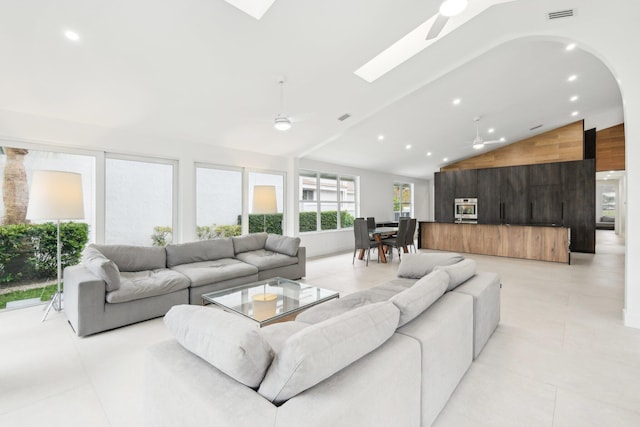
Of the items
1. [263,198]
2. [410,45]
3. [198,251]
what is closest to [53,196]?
[198,251]

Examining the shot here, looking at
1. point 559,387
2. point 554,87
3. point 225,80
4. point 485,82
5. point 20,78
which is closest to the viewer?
point 559,387

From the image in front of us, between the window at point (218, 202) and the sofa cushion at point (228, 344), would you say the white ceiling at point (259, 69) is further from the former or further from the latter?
the sofa cushion at point (228, 344)

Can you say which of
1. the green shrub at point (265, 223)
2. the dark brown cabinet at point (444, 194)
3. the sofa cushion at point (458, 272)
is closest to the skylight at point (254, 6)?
the sofa cushion at point (458, 272)

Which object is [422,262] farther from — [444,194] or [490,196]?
[444,194]

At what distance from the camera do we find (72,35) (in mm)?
2734

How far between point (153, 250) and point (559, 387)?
14.6 feet

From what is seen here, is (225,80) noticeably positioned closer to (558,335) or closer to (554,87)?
(558,335)

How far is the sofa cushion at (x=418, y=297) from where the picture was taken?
1.65m

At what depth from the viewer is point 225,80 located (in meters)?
3.74

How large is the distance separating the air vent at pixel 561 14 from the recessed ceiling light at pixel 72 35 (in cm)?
508

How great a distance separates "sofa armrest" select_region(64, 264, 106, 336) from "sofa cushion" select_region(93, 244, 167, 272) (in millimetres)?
631

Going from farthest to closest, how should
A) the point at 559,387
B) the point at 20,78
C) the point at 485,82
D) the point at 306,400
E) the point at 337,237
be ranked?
1. the point at 337,237
2. the point at 485,82
3. the point at 20,78
4. the point at 559,387
5. the point at 306,400

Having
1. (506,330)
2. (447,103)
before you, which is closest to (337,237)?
(447,103)

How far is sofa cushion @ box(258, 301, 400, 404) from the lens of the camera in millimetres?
1021
